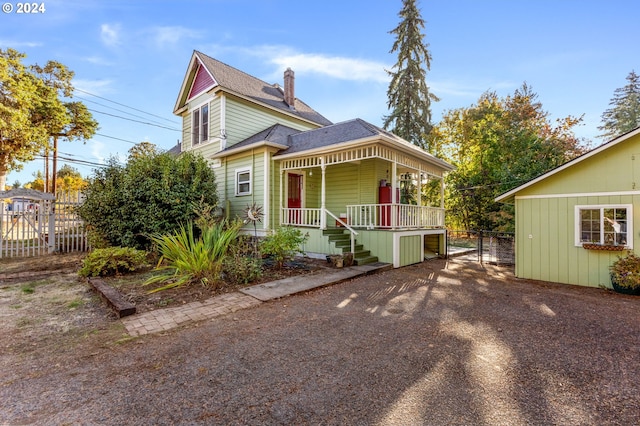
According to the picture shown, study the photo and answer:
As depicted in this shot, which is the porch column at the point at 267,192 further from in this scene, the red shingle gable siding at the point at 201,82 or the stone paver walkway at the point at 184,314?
the stone paver walkway at the point at 184,314

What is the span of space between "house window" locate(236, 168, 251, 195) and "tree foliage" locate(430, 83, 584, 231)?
10.2 meters

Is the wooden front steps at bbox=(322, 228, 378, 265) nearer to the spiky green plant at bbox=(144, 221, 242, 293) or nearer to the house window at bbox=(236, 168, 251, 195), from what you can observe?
the spiky green plant at bbox=(144, 221, 242, 293)

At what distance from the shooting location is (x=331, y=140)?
9609mm

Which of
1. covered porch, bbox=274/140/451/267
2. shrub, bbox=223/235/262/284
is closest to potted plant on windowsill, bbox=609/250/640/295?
covered porch, bbox=274/140/451/267

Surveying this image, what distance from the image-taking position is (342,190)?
37.6 feet

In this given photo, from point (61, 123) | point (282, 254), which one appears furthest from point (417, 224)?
point (61, 123)

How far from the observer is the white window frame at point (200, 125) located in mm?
12734

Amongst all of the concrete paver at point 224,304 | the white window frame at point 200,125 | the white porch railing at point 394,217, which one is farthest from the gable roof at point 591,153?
the white window frame at point 200,125

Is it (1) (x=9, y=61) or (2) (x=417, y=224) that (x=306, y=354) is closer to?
(2) (x=417, y=224)

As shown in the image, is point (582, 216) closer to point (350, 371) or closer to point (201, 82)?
point (350, 371)

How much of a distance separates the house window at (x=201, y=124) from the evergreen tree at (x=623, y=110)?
133 feet

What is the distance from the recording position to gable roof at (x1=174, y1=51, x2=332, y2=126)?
12.1 meters

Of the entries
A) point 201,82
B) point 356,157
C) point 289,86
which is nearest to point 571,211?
point 356,157

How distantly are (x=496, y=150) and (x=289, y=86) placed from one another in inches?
455
